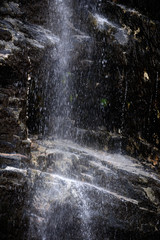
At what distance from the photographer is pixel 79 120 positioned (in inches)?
261

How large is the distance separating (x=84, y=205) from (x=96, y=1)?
635cm

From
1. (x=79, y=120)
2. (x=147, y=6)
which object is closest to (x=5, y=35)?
(x=79, y=120)

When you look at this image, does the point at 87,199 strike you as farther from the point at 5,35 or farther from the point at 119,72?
the point at 119,72

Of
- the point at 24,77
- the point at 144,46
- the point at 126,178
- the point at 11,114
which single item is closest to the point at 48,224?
the point at 126,178

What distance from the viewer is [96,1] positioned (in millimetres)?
6316

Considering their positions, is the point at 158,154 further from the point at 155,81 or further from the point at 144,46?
the point at 144,46

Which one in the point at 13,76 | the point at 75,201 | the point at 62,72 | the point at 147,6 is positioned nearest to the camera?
the point at 75,201

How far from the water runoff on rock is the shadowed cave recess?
0.02 m

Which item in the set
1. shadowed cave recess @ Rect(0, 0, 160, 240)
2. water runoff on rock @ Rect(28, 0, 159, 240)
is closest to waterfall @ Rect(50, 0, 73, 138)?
shadowed cave recess @ Rect(0, 0, 160, 240)

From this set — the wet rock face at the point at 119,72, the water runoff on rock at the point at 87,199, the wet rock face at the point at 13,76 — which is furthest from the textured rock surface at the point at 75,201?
the wet rock face at the point at 119,72

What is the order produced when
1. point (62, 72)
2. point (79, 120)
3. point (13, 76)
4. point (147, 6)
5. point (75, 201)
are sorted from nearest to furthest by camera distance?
point (75, 201) < point (13, 76) < point (62, 72) < point (79, 120) < point (147, 6)

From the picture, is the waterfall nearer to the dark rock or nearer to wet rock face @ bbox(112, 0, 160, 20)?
the dark rock

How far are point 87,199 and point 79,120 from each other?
3153mm

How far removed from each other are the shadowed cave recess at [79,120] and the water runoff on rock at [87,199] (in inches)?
0.8
